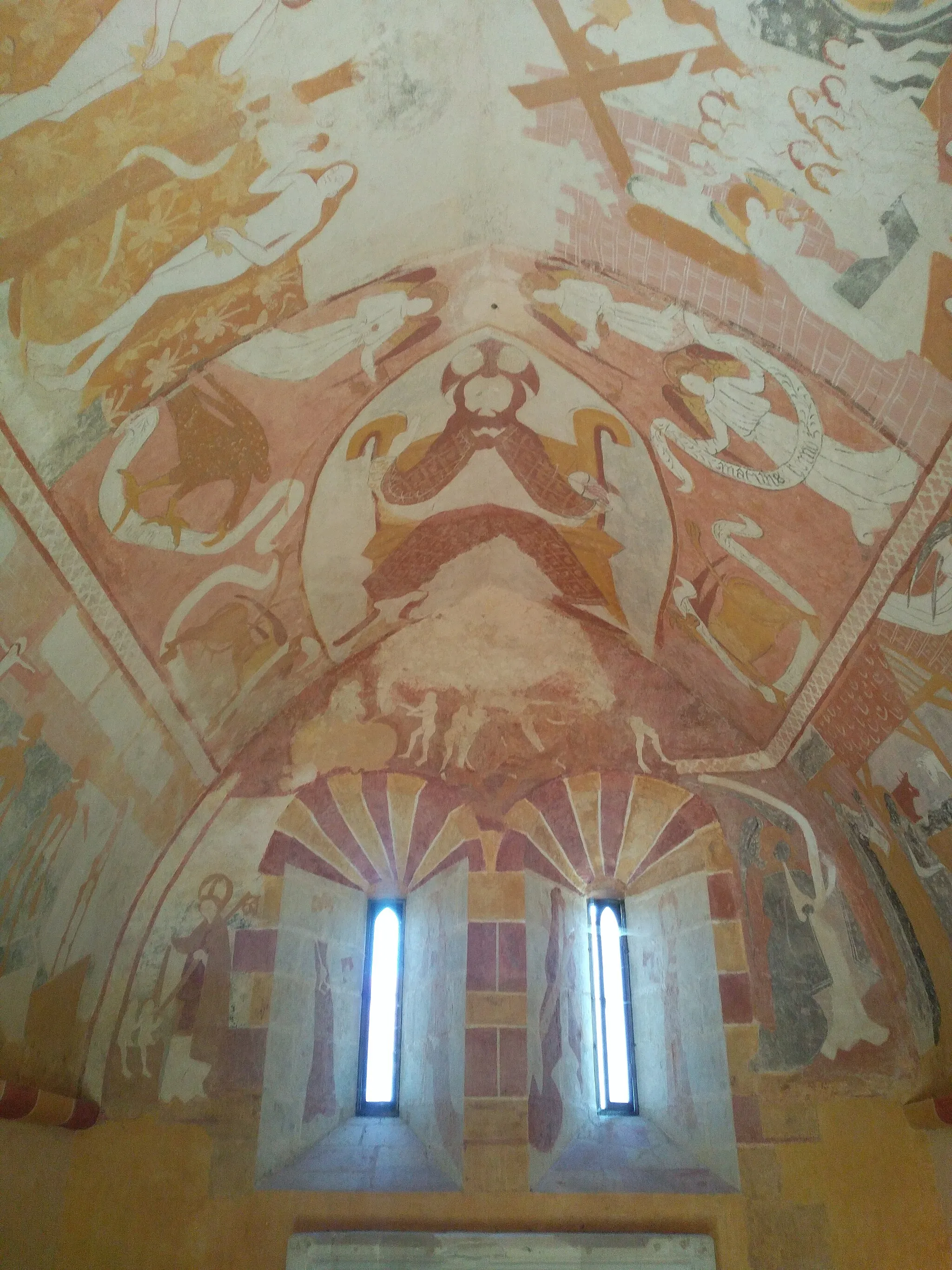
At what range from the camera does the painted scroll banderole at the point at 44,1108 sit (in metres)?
6.07

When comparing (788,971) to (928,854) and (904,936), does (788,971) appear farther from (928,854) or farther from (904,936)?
(928,854)

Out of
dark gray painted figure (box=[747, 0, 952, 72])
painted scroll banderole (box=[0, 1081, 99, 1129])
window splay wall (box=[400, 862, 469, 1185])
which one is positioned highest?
dark gray painted figure (box=[747, 0, 952, 72])

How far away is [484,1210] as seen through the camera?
6789mm

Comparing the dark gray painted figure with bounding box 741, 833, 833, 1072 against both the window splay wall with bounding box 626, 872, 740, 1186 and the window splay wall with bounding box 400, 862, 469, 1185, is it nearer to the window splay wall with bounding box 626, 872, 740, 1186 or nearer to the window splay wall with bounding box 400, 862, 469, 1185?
the window splay wall with bounding box 626, 872, 740, 1186

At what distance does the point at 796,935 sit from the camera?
7.51 metres

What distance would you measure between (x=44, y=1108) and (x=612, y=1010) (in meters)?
4.17

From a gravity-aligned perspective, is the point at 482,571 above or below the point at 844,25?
above

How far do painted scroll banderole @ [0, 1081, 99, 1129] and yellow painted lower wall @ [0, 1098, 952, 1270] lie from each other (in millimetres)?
197

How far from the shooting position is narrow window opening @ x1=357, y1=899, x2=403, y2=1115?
7.73 m

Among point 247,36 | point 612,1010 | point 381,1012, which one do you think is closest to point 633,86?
point 247,36

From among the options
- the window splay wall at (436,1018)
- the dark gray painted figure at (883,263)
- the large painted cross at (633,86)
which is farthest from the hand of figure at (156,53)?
the window splay wall at (436,1018)

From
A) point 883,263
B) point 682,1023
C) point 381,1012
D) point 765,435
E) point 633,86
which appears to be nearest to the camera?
point 883,263

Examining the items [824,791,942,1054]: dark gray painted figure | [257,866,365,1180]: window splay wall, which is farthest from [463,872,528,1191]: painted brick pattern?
[824,791,942,1054]: dark gray painted figure

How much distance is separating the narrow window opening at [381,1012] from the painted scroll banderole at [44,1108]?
6.45 ft
